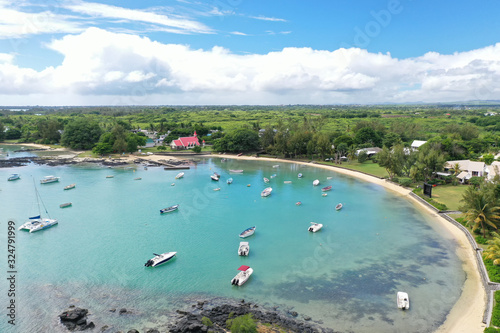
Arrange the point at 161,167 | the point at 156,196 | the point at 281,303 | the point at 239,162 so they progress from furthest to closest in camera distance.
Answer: the point at 239,162 < the point at 161,167 < the point at 156,196 < the point at 281,303

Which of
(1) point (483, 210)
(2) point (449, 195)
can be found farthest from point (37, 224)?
(2) point (449, 195)

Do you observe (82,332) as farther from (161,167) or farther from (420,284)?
(161,167)

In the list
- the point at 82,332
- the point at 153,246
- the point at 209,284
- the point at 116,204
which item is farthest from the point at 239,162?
the point at 82,332

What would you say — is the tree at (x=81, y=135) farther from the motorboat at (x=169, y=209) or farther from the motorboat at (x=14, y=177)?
the motorboat at (x=169, y=209)

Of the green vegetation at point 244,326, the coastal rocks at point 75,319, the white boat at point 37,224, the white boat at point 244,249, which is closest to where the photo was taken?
the green vegetation at point 244,326

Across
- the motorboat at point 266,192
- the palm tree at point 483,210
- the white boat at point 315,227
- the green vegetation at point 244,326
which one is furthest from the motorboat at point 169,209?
the palm tree at point 483,210

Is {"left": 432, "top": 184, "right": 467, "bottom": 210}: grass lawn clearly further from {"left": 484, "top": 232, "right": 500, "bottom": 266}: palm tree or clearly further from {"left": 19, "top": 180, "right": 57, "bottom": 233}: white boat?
{"left": 19, "top": 180, "right": 57, "bottom": 233}: white boat
